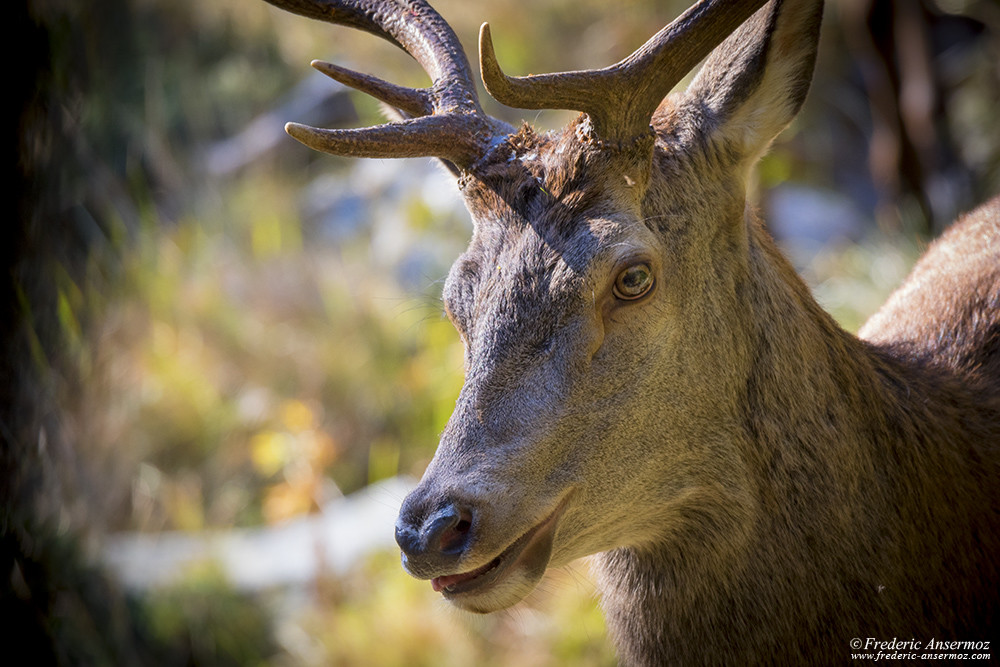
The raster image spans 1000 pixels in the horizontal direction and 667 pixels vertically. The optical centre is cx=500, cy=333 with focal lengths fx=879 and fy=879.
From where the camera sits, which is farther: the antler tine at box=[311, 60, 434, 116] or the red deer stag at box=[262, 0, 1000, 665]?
the antler tine at box=[311, 60, 434, 116]

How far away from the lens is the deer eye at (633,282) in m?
2.22

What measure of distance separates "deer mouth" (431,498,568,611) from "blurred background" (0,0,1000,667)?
1.04 feet

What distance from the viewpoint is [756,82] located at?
2348mm

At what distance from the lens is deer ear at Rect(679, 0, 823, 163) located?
2.31 metres

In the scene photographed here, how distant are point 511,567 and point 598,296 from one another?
0.70m

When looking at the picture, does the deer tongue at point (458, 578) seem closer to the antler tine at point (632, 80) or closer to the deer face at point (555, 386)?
the deer face at point (555, 386)

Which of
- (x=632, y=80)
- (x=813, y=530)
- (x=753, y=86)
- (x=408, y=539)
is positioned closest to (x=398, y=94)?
(x=632, y=80)

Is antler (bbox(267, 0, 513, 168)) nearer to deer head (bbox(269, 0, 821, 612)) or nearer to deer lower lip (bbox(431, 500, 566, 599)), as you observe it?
deer head (bbox(269, 0, 821, 612))

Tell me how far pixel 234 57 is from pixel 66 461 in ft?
20.6

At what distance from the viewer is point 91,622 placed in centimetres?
509

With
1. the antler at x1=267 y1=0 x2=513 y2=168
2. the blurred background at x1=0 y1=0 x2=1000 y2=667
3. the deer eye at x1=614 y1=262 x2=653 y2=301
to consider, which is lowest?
the blurred background at x1=0 y1=0 x2=1000 y2=667

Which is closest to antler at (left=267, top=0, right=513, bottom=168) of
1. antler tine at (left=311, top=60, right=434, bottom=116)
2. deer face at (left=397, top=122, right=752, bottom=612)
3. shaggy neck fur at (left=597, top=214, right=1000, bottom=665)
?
antler tine at (left=311, top=60, right=434, bottom=116)

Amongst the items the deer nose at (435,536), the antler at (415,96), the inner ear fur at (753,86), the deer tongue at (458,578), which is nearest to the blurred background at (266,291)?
the deer tongue at (458,578)

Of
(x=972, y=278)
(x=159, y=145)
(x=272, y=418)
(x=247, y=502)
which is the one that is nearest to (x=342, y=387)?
(x=272, y=418)
